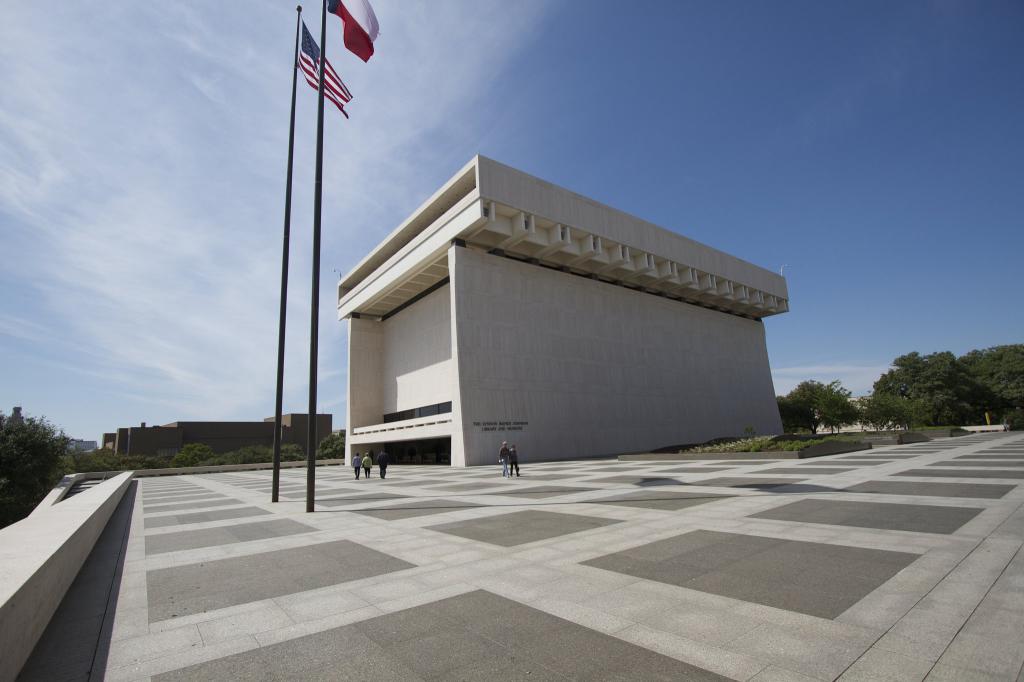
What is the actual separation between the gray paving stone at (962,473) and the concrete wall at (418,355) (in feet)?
96.4

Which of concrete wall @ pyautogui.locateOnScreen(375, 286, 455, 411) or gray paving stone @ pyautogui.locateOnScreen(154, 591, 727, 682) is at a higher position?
concrete wall @ pyautogui.locateOnScreen(375, 286, 455, 411)

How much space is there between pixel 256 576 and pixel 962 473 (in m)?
16.9

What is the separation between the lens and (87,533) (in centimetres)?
823

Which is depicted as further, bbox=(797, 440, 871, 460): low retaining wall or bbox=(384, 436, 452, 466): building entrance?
bbox=(384, 436, 452, 466): building entrance

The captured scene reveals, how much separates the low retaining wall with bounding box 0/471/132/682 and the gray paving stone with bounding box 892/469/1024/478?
57.1ft

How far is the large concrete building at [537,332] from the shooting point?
117 ft

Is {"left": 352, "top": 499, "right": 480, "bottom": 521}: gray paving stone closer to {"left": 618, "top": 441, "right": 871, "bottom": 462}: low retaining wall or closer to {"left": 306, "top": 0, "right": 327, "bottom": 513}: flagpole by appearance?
{"left": 306, "top": 0, "right": 327, "bottom": 513}: flagpole

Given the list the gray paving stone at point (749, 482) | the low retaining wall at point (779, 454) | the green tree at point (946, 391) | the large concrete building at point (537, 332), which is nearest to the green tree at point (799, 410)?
the green tree at point (946, 391)

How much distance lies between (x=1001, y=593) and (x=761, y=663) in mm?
2925

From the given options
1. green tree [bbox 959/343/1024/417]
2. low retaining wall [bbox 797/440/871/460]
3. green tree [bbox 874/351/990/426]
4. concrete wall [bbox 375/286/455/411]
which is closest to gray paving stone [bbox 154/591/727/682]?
low retaining wall [bbox 797/440/871/460]

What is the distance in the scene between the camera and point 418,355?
45688 millimetres

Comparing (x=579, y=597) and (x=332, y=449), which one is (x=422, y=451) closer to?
(x=332, y=449)

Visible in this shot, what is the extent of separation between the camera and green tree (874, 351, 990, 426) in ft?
223

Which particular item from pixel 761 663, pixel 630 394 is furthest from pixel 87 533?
pixel 630 394
